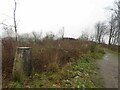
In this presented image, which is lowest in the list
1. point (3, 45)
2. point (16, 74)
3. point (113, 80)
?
point (113, 80)

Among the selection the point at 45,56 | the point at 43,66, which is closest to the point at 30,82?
the point at 43,66

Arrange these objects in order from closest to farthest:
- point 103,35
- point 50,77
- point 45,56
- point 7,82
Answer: point 7,82 < point 50,77 < point 45,56 < point 103,35

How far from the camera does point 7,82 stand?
23.6ft

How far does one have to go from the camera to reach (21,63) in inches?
291

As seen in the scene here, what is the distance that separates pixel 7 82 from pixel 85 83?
273 cm

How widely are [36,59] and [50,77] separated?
167 centimetres

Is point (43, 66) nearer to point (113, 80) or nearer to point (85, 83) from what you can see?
point (85, 83)

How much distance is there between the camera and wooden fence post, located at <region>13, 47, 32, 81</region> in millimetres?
7271

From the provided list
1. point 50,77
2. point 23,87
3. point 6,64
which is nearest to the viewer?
point 23,87

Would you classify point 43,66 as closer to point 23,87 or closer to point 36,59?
point 36,59

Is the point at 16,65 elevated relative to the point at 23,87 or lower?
elevated

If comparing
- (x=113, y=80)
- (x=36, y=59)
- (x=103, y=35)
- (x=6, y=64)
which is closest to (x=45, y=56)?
(x=36, y=59)

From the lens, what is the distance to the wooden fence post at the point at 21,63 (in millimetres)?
7271

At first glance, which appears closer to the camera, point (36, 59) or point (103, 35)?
point (36, 59)
